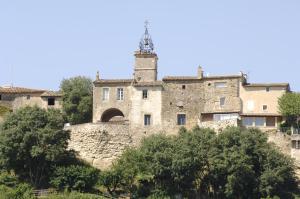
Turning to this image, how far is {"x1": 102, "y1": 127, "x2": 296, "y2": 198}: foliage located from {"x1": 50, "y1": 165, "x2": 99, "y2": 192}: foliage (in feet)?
3.86

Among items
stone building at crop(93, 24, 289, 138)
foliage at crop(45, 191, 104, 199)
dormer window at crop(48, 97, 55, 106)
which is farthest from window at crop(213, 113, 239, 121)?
dormer window at crop(48, 97, 55, 106)

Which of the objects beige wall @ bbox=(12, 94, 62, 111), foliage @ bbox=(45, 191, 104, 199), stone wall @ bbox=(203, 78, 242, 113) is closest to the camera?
foliage @ bbox=(45, 191, 104, 199)

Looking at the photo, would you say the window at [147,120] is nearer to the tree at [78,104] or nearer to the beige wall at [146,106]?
the beige wall at [146,106]

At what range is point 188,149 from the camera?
65938mm

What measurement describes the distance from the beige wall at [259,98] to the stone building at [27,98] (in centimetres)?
1630

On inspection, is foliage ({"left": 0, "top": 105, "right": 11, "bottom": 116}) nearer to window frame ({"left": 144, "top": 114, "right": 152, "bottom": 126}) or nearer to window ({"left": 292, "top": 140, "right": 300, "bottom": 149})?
window frame ({"left": 144, "top": 114, "right": 152, "bottom": 126})

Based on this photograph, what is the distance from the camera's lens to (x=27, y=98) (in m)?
81.4

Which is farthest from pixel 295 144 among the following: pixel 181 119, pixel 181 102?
pixel 181 102

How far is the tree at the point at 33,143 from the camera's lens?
219 ft

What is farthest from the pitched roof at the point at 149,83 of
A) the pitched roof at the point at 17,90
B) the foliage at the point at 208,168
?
the pitched roof at the point at 17,90

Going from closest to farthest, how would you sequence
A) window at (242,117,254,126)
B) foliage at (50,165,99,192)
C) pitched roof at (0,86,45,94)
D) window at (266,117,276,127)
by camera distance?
foliage at (50,165,99,192) < window at (266,117,276,127) < window at (242,117,254,126) < pitched roof at (0,86,45,94)

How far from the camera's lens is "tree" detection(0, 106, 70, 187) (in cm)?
6688

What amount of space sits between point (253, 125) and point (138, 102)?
9.49m

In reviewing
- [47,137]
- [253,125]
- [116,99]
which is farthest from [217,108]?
[47,137]
